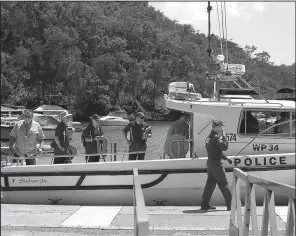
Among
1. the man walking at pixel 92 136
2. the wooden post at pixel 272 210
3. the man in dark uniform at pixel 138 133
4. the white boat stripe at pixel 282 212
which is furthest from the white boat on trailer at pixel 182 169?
the wooden post at pixel 272 210

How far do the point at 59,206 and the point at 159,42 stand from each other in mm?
32587

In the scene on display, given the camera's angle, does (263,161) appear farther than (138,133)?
No

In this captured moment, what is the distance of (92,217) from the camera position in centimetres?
757

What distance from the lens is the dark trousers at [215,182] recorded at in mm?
7965

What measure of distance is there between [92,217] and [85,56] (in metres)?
39.6

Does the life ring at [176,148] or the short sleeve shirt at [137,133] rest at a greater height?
the short sleeve shirt at [137,133]

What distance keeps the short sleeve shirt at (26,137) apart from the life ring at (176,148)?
2.23 m

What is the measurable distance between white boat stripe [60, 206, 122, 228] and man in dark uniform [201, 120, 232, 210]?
57.4 inches

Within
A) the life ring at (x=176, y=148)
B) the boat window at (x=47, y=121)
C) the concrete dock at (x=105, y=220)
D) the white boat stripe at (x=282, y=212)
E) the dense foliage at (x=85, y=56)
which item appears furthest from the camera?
the dense foliage at (x=85, y=56)

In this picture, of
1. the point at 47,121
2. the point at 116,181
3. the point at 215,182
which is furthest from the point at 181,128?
the point at 47,121

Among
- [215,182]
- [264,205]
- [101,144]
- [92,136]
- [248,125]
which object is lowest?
[215,182]

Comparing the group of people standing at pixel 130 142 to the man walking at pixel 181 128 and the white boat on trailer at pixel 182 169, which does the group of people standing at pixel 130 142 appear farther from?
the white boat on trailer at pixel 182 169

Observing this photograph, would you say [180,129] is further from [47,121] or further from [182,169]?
[47,121]

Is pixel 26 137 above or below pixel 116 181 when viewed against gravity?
above
